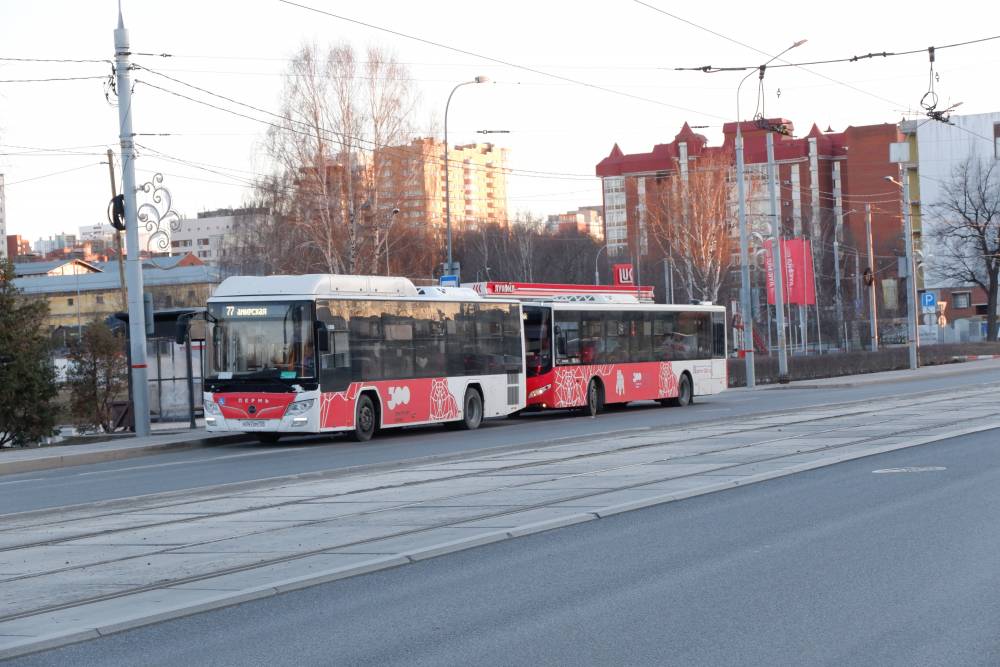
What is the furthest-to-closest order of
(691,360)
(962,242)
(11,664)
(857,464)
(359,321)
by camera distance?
(962,242)
(691,360)
(359,321)
(857,464)
(11,664)

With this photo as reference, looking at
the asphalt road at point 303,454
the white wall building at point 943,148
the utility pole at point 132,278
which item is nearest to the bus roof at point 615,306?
the asphalt road at point 303,454

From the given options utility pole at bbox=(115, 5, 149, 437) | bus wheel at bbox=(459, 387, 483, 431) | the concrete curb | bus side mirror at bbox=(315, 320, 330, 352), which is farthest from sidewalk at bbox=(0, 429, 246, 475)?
bus wheel at bbox=(459, 387, 483, 431)

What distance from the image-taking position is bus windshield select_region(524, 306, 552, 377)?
30125mm

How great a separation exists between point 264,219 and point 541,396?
2962 cm

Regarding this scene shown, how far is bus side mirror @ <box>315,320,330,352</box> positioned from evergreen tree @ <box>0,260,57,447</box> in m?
10.6

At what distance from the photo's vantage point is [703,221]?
75438 millimetres

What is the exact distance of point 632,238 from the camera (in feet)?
347

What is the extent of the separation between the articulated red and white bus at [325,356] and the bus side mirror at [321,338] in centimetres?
2

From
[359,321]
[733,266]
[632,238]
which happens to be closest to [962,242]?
[733,266]

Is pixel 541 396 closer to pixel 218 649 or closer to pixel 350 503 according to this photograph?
pixel 350 503

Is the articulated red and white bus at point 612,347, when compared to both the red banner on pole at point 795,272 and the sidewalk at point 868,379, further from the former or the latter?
the red banner on pole at point 795,272

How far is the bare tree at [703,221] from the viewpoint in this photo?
7488cm

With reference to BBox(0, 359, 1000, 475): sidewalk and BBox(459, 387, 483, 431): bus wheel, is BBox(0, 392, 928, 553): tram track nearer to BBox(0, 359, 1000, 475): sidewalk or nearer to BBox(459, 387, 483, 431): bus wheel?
BBox(459, 387, 483, 431): bus wheel

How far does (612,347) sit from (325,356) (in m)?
10.6
